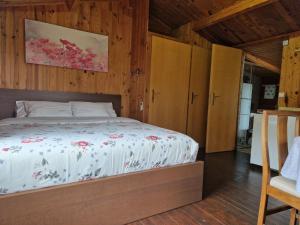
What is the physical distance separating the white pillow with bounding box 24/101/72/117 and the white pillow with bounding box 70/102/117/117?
11cm

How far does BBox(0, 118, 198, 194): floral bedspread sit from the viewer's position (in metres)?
1.32

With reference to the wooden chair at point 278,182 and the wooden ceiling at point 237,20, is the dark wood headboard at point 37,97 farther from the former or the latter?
the wooden chair at point 278,182

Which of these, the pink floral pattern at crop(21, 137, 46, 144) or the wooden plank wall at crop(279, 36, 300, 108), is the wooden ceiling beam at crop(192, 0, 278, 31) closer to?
the wooden plank wall at crop(279, 36, 300, 108)

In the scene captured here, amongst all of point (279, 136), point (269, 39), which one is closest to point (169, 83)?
A: point (269, 39)

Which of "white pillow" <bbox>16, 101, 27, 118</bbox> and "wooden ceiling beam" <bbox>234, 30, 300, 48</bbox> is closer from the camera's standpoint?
"white pillow" <bbox>16, 101, 27, 118</bbox>

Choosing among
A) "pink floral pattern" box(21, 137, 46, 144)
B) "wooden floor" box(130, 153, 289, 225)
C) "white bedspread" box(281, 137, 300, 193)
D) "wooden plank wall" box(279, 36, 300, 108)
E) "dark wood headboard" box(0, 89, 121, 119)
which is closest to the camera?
"white bedspread" box(281, 137, 300, 193)

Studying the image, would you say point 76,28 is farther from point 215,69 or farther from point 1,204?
point 1,204

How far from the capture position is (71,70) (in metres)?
3.36

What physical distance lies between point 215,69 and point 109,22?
6.55ft

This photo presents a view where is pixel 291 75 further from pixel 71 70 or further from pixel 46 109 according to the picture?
pixel 46 109

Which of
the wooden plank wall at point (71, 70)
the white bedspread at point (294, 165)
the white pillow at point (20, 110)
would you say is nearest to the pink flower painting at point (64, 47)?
the wooden plank wall at point (71, 70)

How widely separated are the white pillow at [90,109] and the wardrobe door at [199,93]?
1.64 m

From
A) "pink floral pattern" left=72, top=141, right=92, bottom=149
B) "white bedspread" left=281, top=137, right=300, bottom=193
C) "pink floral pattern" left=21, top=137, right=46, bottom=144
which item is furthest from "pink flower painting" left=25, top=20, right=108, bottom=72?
"white bedspread" left=281, top=137, right=300, bottom=193

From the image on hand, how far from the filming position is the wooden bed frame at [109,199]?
134 centimetres
